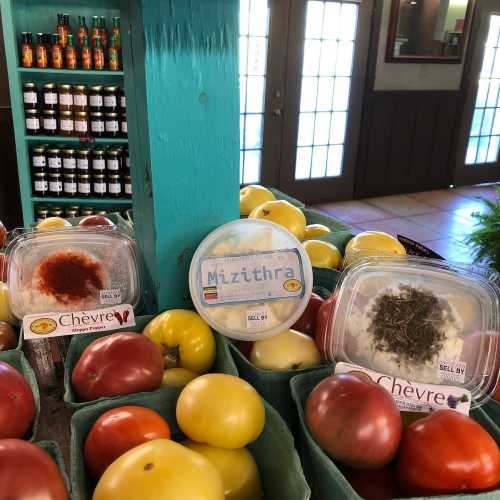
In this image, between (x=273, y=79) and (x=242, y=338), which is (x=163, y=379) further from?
(x=273, y=79)

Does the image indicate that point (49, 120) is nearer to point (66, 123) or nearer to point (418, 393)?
point (66, 123)

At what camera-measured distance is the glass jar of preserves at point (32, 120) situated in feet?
9.96

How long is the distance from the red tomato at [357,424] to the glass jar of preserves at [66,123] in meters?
2.80

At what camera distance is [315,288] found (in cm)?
118

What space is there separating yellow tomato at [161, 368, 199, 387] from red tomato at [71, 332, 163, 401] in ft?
0.13

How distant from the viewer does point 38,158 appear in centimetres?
310

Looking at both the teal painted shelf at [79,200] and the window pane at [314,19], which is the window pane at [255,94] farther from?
the teal painted shelf at [79,200]

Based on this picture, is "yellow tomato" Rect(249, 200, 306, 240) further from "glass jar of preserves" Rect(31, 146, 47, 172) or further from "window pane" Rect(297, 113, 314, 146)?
"window pane" Rect(297, 113, 314, 146)

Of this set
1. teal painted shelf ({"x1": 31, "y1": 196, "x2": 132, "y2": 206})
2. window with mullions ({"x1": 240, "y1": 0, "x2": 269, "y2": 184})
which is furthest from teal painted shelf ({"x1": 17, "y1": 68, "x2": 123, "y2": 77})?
window with mullions ({"x1": 240, "y1": 0, "x2": 269, "y2": 184})

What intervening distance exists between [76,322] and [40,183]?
2473mm

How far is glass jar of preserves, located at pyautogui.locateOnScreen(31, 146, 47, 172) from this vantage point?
3.09 m

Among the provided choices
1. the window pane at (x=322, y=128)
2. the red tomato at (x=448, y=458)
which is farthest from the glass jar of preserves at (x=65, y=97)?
the red tomato at (x=448, y=458)

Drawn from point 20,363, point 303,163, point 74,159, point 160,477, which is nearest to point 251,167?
point 303,163

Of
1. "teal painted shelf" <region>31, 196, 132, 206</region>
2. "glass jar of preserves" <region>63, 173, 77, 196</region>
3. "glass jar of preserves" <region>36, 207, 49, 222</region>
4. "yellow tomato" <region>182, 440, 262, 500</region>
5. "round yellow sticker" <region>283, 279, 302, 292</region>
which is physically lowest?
"glass jar of preserves" <region>36, 207, 49, 222</region>
